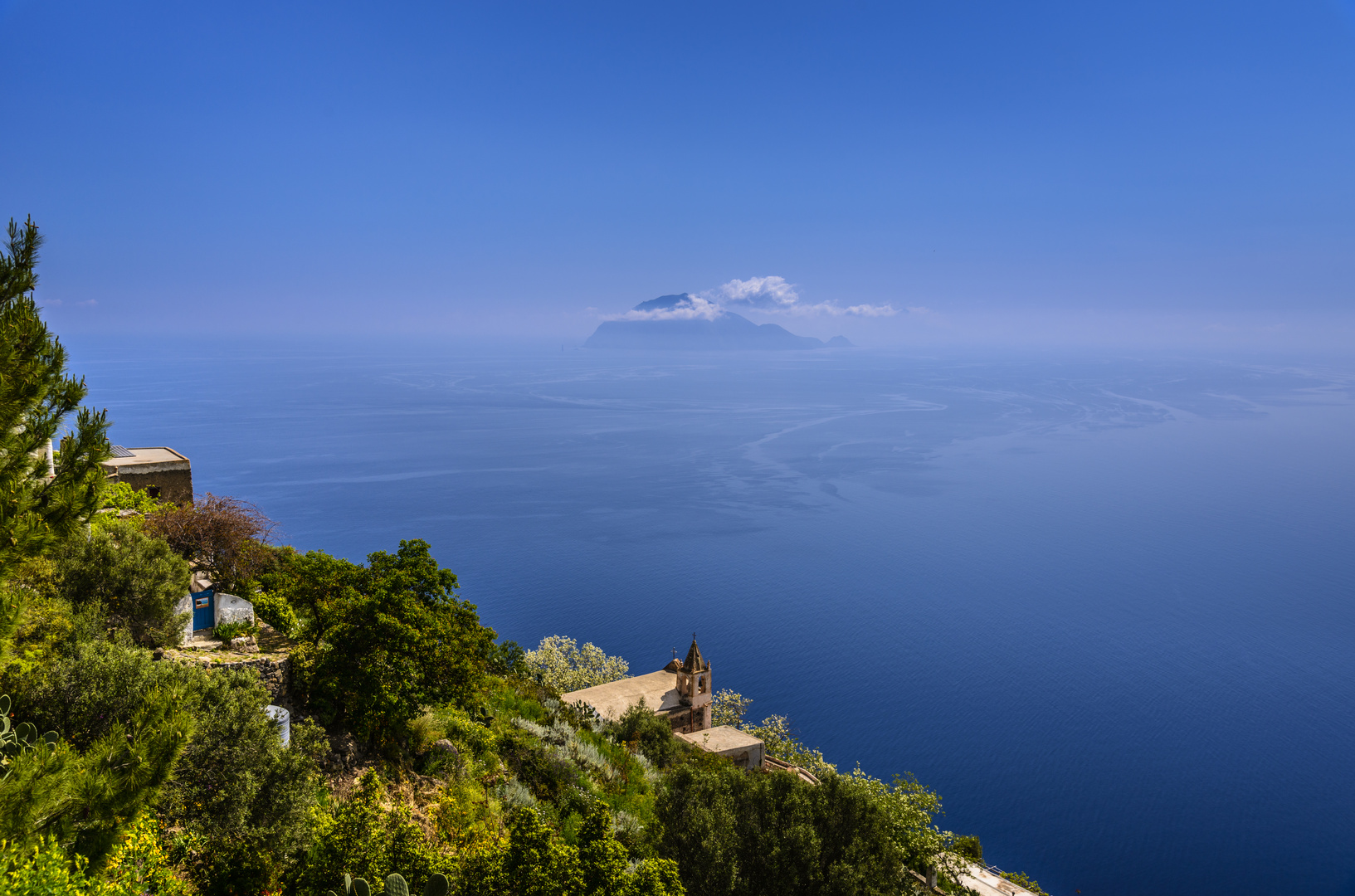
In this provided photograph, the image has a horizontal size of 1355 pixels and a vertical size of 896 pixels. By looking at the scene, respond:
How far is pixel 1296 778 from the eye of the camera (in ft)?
154

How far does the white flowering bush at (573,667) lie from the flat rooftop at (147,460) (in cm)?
1974

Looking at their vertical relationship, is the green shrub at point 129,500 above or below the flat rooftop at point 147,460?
below

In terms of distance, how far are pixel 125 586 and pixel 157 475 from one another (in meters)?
→ 18.2

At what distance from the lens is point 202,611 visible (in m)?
19.0

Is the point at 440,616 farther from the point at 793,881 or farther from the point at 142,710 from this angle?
the point at 793,881

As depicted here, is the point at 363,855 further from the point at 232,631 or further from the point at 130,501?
the point at 130,501

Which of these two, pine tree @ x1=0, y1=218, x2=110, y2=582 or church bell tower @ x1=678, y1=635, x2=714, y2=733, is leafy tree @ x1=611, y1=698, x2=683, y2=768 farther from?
pine tree @ x1=0, y1=218, x2=110, y2=582

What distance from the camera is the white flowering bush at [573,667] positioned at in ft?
137

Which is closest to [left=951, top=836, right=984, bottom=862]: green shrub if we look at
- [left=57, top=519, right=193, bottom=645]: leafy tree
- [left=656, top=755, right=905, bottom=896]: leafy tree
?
[left=656, top=755, right=905, bottom=896]: leafy tree

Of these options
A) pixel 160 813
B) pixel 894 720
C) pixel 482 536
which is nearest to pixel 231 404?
pixel 482 536

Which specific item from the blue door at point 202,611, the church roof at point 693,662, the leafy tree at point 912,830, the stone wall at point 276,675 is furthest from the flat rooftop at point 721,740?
the blue door at point 202,611

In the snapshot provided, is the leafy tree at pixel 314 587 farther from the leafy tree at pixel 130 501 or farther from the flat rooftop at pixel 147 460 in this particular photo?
the flat rooftop at pixel 147 460

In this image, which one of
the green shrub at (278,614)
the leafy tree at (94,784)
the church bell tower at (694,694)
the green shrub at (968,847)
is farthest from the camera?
the church bell tower at (694,694)

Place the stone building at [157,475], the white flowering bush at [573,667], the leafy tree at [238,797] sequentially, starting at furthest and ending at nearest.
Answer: the white flowering bush at [573,667] → the stone building at [157,475] → the leafy tree at [238,797]
